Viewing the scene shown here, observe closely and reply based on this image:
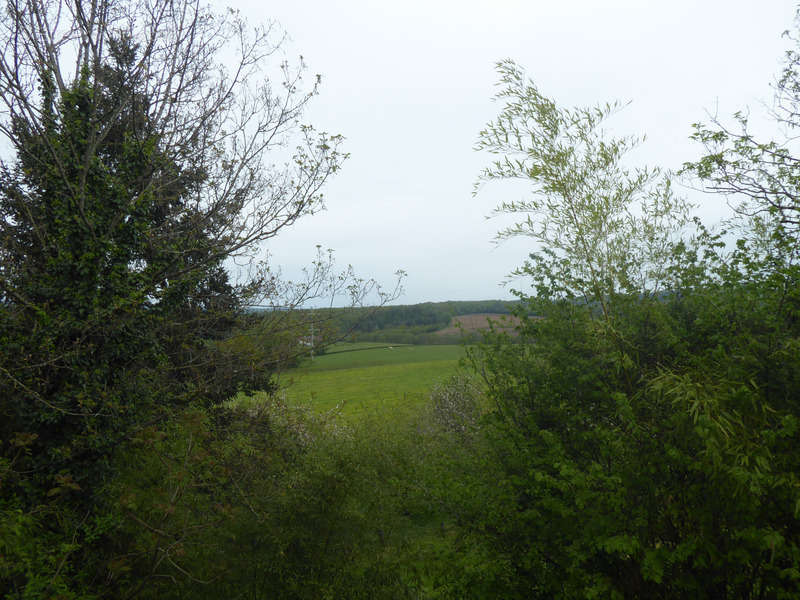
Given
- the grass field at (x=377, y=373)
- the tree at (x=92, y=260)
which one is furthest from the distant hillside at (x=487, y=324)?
the grass field at (x=377, y=373)

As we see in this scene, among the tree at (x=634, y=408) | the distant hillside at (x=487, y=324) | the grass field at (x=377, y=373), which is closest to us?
the tree at (x=634, y=408)

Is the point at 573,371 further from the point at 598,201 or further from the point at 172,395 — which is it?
the point at 172,395

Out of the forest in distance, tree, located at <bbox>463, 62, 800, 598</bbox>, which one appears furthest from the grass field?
tree, located at <bbox>463, 62, 800, 598</bbox>

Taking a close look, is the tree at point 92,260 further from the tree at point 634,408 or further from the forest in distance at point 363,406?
the tree at point 634,408

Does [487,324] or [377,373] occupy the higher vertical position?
[487,324]

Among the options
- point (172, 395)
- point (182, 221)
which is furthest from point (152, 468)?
point (182, 221)

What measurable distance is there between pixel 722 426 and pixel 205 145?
10.0 meters

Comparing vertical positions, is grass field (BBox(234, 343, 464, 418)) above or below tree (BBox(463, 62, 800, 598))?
below

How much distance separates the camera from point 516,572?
538cm

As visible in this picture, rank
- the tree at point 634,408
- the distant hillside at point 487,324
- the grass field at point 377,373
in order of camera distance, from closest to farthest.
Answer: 1. the tree at point 634,408
2. the distant hillside at point 487,324
3. the grass field at point 377,373

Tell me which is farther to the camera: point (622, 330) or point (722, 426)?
point (622, 330)

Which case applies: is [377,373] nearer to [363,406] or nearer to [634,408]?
[363,406]

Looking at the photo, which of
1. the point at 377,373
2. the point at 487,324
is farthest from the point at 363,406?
the point at 377,373

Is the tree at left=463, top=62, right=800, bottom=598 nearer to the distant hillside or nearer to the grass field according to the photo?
the distant hillside
